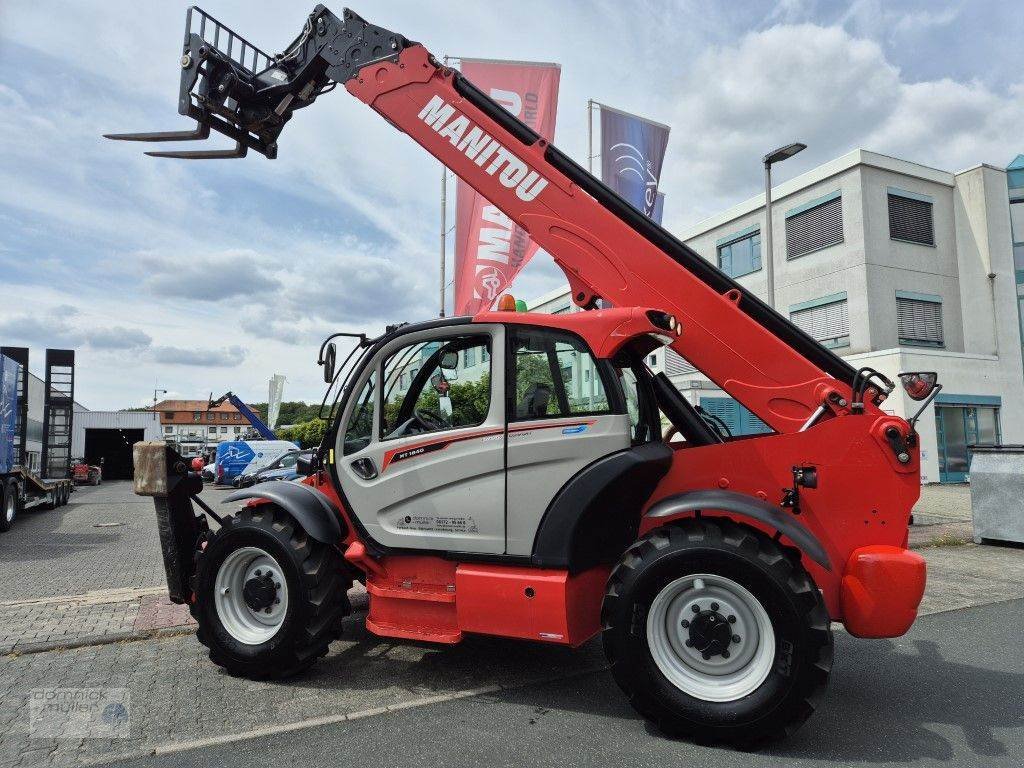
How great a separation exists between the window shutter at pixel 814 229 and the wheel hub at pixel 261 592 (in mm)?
23867

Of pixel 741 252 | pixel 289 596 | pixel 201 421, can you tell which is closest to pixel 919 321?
pixel 741 252

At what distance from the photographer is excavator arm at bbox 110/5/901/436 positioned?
15.5 feet

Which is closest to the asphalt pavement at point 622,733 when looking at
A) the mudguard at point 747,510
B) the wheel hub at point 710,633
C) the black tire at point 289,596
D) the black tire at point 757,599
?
the black tire at point 757,599

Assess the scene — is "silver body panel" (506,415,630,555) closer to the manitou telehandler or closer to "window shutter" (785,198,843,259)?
the manitou telehandler

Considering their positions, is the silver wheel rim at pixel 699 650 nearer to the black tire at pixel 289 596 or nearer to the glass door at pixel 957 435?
the black tire at pixel 289 596

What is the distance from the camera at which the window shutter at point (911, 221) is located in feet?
78.4

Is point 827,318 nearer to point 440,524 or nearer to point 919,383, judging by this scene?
point 919,383

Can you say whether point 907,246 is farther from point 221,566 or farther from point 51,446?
point 51,446

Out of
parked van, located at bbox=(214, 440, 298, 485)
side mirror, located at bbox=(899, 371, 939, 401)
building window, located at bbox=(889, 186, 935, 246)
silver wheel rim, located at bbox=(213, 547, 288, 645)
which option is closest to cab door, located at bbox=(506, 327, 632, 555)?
silver wheel rim, located at bbox=(213, 547, 288, 645)

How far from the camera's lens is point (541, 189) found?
17.4 feet

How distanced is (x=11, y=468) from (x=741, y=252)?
2491 centimetres

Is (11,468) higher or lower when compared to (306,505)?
lower

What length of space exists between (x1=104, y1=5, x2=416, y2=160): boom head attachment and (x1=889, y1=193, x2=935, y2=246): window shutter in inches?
902

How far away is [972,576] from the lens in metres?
8.70
